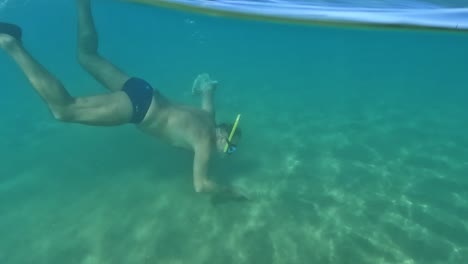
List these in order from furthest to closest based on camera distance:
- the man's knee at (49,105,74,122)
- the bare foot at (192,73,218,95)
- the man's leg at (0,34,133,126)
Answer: the bare foot at (192,73,218,95) < the man's knee at (49,105,74,122) < the man's leg at (0,34,133,126)

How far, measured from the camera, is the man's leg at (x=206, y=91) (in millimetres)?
9327

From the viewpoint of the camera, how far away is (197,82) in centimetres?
1022

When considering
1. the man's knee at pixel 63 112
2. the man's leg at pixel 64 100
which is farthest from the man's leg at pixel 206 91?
the man's knee at pixel 63 112

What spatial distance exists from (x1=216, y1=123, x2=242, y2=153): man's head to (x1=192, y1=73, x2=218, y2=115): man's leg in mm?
986

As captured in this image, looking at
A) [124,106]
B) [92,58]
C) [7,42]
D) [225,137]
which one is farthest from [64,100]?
[225,137]

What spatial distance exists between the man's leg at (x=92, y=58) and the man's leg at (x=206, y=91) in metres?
1.98

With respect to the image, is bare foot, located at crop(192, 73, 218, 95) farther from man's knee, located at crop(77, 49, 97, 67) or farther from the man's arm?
man's knee, located at crop(77, 49, 97, 67)

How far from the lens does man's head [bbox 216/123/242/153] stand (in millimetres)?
8039

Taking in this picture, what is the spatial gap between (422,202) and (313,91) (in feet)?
37.8

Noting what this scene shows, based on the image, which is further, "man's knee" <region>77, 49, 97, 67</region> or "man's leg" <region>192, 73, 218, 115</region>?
"man's leg" <region>192, 73, 218, 115</region>

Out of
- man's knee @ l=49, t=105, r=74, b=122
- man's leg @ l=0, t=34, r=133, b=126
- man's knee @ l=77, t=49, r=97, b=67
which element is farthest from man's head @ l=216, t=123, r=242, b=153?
man's knee @ l=77, t=49, r=97, b=67

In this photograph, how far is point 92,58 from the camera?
9125 millimetres

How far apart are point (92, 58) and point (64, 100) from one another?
260 centimetres

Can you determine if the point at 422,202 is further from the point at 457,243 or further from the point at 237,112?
the point at 237,112
